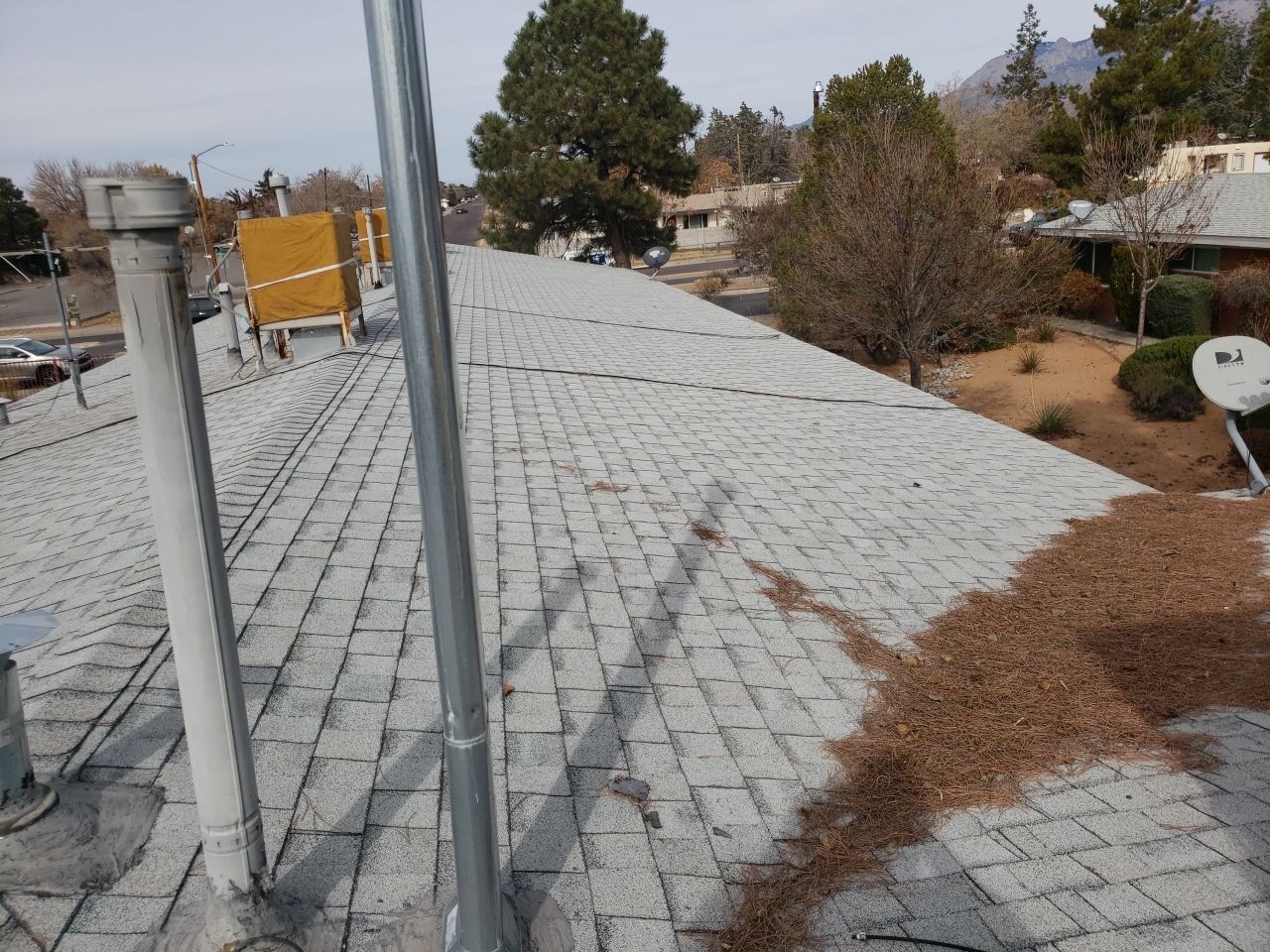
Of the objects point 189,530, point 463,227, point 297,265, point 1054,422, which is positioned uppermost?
point 463,227

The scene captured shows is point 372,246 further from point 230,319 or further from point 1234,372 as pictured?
point 1234,372

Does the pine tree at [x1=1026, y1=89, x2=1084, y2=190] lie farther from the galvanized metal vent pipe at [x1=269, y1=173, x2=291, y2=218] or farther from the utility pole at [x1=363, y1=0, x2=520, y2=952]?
the utility pole at [x1=363, y1=0, x2=520, y2=952]

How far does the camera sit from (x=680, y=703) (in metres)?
4.60

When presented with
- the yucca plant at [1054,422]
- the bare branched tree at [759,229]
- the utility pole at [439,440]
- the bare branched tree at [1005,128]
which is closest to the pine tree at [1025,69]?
the bare branched tree at [1005,128]

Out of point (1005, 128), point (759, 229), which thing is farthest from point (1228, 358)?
point (1005, 128)

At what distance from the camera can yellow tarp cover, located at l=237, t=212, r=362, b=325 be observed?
378 inches

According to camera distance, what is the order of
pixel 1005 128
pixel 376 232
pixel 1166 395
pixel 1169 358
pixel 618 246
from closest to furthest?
pixel 376 232, pixel 1166 395, pixel 1169 358, pixel 618 246, pixel 1005 128

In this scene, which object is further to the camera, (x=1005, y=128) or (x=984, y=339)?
(x=1005, y=128)

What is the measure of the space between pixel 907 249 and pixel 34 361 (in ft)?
71.4

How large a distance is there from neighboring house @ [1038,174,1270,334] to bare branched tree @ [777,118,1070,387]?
6819mm

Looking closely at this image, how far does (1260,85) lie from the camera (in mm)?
49500

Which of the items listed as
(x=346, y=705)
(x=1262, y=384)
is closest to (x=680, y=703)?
(x=346, y=705)

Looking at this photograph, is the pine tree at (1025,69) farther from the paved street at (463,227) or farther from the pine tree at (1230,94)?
the paved street at (463,227)

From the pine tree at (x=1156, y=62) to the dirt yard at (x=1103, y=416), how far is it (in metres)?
16.7
